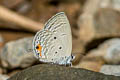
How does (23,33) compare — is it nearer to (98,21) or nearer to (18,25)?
(18,25)

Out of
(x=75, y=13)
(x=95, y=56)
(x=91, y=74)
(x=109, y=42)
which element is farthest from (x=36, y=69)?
(x=75, y=13)

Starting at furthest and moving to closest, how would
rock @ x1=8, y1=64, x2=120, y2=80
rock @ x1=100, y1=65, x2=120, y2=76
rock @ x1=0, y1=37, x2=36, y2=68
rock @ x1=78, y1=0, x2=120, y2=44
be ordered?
rock @ x1=78, y1=0, x2=120, y2=44, rock @ x1=0, y1=37, x2=36, y2=68, rock @ x1=100, y1=65, x2=120, y2=76, rock @ x1=8, y1=64, x2=120, y2=80

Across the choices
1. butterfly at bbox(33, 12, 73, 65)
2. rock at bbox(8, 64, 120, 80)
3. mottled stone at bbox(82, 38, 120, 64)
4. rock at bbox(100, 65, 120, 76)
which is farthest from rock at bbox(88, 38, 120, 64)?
rock at bbox(8, 64, 120, 80)

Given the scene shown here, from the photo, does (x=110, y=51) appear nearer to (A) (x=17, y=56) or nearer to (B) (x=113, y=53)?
(B) (x=113, y=53)

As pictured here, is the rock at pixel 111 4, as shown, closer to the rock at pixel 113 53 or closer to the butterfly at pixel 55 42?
the rock at pixel 113 53

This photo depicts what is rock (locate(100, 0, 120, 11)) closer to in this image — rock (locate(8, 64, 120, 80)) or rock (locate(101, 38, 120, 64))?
rock (locate(101, 38, 120, 64))

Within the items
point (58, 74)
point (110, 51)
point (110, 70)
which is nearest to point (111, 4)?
point (110, 51)

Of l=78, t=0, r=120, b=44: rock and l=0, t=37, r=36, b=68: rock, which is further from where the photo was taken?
l=78, t=0, r=120, b=44: rock
